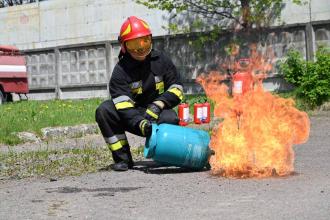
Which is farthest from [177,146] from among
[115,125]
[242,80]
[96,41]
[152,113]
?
Answer: [96,41]

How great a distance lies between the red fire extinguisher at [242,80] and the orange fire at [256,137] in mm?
309

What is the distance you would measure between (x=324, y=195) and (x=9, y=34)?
2271 cm

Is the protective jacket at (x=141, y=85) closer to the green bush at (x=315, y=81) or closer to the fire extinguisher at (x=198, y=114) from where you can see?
the fire extinguisher at (x=198, y=114)

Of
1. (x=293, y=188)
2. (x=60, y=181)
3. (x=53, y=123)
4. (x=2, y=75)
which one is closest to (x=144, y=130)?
(x=60, y=181)

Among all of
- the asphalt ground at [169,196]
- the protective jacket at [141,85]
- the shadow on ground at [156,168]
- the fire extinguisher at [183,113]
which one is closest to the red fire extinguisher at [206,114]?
the fire extinguisher at [183,113]

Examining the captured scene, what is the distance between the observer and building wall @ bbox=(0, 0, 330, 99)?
57.4 feet

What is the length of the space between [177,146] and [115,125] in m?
0.95

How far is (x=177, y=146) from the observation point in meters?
6.53

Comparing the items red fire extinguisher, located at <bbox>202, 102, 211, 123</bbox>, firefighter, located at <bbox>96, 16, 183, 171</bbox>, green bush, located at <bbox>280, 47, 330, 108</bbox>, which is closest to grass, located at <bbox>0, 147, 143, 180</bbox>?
firefighter, located at <bbox>96, 16, 183, 171</bbox>

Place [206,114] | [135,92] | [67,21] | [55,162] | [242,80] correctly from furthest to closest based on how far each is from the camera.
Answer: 1. [67,21]
2. [206,114]
3. [242,80]
4. [55,162]
5. [135,92]

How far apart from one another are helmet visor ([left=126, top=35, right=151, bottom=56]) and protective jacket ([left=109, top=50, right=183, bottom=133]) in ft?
0.49

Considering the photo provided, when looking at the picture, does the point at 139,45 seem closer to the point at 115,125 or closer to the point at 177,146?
the point at 115,125

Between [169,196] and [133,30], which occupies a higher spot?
[133,30]

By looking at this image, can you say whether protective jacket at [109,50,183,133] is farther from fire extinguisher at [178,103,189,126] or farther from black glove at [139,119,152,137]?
fire extinguisher at [178,103,189,126]
